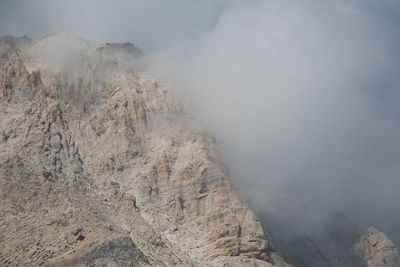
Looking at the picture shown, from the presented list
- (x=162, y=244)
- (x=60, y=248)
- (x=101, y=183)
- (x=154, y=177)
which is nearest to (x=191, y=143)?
(x=154, y=177)

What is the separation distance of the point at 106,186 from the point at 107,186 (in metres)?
0.25

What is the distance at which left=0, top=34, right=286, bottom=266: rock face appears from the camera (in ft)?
487

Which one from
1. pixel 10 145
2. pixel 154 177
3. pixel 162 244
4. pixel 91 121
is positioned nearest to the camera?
pixel 162 244

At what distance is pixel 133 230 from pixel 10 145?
37.0 m

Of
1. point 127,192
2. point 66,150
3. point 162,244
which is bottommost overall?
point 162,244

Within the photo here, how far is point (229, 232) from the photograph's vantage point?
170 m

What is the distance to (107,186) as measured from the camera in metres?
178

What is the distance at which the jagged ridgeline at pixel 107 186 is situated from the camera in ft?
487

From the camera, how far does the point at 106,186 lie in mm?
177875

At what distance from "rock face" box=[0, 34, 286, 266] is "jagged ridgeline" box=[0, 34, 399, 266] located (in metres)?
0.27

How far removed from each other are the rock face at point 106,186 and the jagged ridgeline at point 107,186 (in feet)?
0.88

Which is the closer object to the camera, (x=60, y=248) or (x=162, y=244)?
(x=60, y=248)

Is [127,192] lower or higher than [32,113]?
lower

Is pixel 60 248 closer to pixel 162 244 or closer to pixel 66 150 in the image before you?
pixel 162 244
